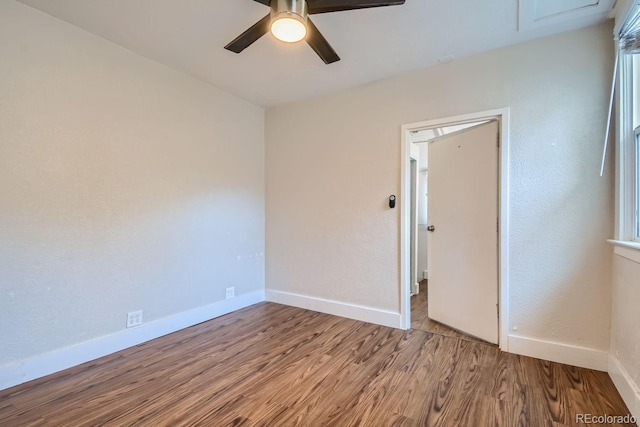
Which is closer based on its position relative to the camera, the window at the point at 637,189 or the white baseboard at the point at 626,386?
the white baseboard at the point at 626,386

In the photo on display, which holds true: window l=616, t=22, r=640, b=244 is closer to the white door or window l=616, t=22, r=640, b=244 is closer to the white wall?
the white wall

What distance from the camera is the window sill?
158 cm

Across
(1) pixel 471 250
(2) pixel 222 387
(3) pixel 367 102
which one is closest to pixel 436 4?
(3) pixel 367 102

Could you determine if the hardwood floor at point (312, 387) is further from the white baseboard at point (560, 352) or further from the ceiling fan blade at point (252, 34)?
the ceiling fan blade at point (252, 34)

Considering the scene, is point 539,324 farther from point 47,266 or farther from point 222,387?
point 47,266

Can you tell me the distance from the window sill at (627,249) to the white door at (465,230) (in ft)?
2.31

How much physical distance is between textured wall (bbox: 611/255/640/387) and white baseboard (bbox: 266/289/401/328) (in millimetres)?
1520

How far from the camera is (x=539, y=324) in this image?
219 cm

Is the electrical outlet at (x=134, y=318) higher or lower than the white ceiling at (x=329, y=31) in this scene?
lower

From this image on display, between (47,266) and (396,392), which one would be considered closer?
(396,392)

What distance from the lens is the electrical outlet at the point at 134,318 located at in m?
2.40

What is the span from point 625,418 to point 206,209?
3.45m

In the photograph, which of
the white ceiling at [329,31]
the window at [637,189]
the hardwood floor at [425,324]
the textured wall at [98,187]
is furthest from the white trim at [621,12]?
the textured wall at [98,187]

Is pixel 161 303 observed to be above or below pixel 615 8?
below
